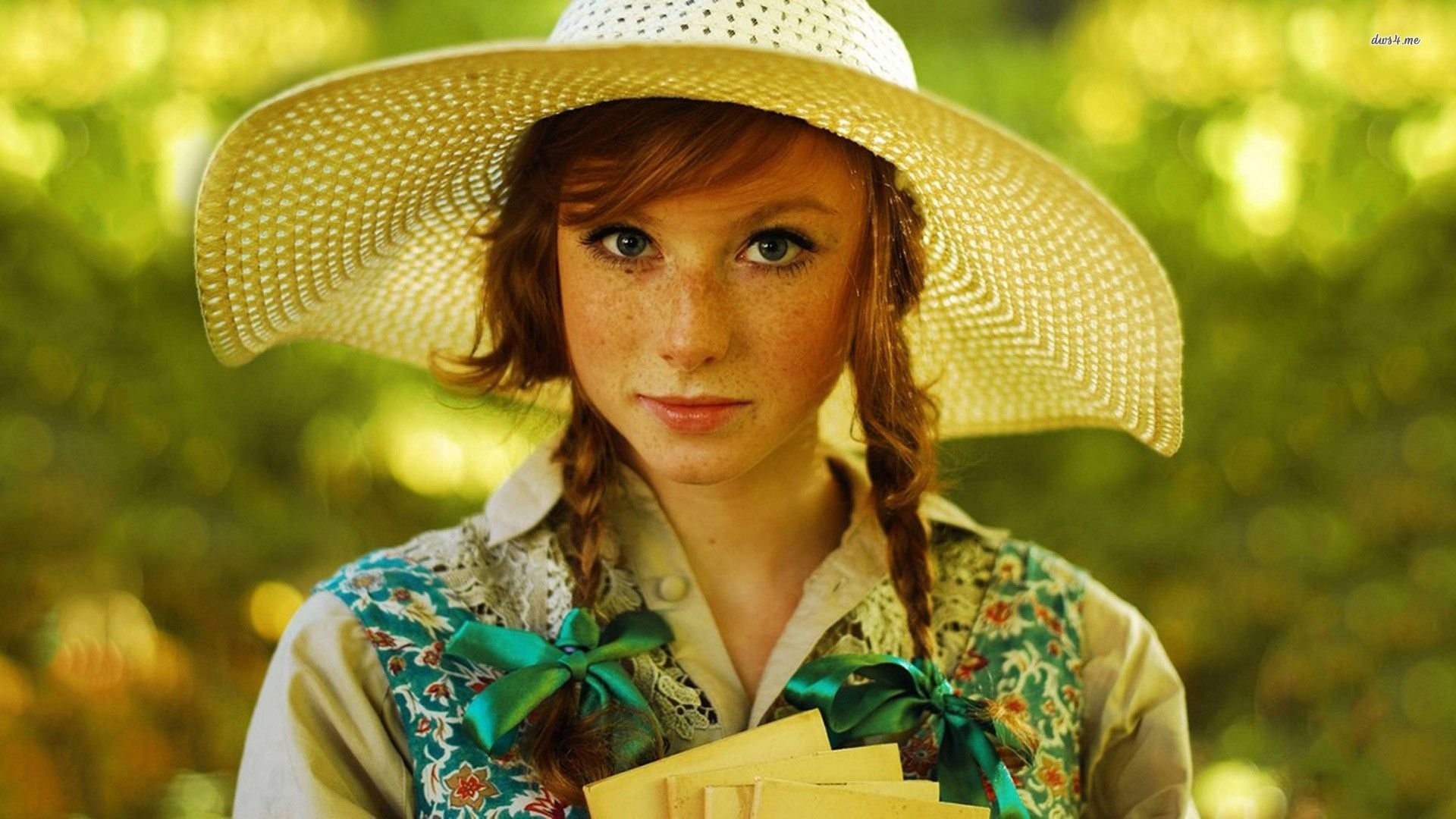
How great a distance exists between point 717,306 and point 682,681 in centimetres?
29

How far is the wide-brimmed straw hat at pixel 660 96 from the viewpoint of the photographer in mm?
846

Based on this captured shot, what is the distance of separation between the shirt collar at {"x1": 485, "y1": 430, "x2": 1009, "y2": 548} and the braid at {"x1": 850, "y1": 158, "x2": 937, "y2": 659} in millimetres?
17

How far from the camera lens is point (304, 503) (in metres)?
2.20

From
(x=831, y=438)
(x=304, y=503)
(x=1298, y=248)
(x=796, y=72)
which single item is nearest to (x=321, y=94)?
(x=796, y=72)

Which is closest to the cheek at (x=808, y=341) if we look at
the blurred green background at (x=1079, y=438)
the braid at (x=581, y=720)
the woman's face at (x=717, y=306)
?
the woman's face at (x=717, y=306)

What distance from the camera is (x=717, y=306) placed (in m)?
0.96

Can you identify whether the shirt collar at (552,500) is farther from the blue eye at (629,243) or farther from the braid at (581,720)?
the blue eye at (629,243)

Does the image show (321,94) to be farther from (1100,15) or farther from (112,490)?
(1100,15)

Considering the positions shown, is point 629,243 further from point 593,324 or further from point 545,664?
point 545,664

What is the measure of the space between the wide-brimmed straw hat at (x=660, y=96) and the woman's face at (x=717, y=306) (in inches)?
2.6

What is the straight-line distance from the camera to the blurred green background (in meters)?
2.09

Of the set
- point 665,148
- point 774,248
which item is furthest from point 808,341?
point 665,148

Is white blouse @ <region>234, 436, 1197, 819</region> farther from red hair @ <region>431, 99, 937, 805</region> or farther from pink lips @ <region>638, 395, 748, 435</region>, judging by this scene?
pink lips @ <region>638, 395, 748, 435</region>

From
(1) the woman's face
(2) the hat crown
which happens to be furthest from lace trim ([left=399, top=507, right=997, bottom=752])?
(2) the hat crown
